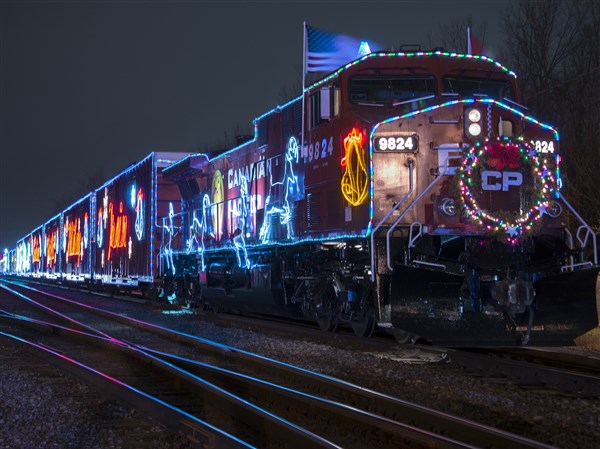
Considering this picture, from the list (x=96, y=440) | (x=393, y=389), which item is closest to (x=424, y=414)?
(x=393, y=389)

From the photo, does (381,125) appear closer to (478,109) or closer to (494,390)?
(478,109)

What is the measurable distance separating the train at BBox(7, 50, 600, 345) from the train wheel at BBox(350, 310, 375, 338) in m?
0.02

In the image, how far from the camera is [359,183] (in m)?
9.04

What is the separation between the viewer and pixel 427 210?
877 cm

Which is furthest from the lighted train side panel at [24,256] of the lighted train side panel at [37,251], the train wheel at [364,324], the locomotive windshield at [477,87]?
the locomotive windshield at [477,87]

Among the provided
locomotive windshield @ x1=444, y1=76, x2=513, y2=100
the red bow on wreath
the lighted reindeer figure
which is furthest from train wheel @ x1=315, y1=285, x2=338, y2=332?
locomotive windshield @ x1=444, y1=76, x2=513, y2=100

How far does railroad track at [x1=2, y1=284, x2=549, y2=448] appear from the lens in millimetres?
4891

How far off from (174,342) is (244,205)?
344cm

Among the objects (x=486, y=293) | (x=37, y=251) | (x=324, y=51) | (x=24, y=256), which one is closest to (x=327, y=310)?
(x=486, y=293)

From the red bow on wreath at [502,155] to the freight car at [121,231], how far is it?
12.4m

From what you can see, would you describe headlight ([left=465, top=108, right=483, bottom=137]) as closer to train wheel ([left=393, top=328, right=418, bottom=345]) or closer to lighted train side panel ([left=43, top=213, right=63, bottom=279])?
train wheel ([left=393, top=328, right=418, bottom=345])

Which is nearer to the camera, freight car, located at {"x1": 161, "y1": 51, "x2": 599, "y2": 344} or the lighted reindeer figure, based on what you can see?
freight car, located at {"x1": 161, "y1": 51, "x2": 599, "y2": 344}

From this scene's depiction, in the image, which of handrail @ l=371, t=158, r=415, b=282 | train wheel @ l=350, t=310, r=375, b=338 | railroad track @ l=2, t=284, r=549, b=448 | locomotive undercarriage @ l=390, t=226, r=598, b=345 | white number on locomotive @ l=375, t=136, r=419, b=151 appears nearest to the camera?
railroad track @ l=2, t=284, r=549, b=448

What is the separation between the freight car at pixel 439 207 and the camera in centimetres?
840
